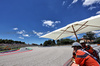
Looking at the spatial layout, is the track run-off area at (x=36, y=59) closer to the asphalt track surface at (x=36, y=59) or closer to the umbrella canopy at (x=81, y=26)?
the asphalt track surface at (x=36, y=59)

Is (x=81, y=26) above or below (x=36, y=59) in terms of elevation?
above

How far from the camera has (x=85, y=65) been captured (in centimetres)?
145

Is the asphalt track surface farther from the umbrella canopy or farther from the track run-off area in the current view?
the umbrella canopy

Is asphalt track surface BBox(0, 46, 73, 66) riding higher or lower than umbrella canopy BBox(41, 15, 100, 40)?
lower

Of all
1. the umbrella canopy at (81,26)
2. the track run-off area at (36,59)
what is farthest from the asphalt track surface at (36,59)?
the umbrella canopy at (81,26)

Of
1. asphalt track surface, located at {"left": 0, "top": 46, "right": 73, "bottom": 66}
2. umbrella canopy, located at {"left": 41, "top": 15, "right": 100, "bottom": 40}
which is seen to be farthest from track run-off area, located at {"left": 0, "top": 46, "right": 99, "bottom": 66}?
umbrella canopy, located at {"left": 41, "top": 15, "right": 100, "bottom": 40}

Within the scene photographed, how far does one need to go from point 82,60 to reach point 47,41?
3744 inches

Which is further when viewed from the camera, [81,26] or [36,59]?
[36,59]

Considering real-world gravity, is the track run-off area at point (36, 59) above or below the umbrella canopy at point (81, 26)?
below

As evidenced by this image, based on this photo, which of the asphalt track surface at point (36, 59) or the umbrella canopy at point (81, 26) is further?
the asphalt track surface at point (36, 59)

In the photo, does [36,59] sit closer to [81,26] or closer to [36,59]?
[36,59]

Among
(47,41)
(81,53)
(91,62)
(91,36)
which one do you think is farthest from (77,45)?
(47,41)

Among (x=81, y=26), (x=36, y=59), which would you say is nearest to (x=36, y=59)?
(x=36, y=59)

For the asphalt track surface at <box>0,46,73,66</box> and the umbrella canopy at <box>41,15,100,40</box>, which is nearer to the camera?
the umbrella canopy at <box>41,15,100,40</box>
